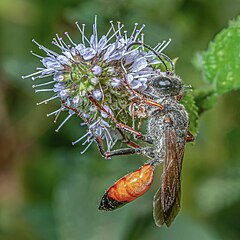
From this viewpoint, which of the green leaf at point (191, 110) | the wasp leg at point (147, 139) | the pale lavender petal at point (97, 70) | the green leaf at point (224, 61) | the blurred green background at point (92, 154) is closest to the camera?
the pale lavender petal at point (97, 70)

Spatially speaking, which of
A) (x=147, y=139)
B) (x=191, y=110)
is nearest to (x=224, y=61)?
(x=191, y=110)

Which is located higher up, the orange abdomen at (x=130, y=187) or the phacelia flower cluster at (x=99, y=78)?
the phacelia flower cluster at (x=99, y=78)

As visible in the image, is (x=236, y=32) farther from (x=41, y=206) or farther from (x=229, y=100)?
(x=41, y=206)

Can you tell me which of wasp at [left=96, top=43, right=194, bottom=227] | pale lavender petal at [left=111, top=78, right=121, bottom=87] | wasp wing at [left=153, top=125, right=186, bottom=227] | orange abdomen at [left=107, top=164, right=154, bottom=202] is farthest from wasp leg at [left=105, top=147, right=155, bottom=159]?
pale lavender petal at [left=111, top=78, right=121, bottom=87]

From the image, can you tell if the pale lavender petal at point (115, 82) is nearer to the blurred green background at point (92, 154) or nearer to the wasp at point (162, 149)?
the wasp at point (162, 149)

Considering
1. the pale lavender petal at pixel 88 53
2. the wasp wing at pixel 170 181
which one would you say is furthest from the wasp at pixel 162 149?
the pale lavender petal at pixel 88 53

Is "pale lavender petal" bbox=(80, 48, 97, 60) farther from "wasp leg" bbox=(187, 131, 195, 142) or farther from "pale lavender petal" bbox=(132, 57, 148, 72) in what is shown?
"wasp leg" bbox=(187, 131, 195, 142)

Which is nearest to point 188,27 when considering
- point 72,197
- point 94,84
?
point 72,197
